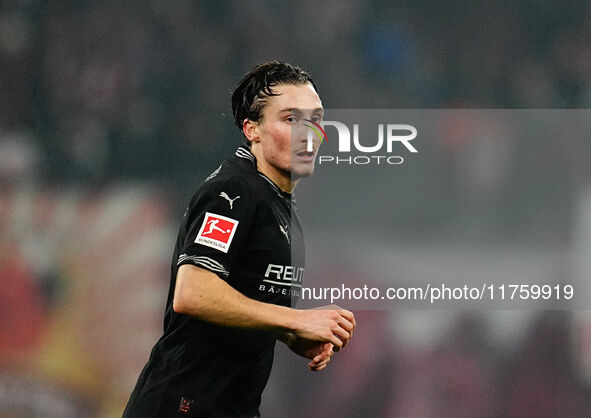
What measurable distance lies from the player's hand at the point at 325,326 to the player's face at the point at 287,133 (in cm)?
50

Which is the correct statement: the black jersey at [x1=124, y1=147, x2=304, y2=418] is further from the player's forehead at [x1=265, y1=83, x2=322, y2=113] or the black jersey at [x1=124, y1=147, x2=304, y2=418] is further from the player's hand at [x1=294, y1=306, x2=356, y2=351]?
the player's forehead at [x1=265, y1=83, x2=322, y2=113]

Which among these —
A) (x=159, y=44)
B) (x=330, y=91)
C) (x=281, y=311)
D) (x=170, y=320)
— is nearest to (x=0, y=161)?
(x=159, y=44)

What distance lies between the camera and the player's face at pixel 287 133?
7.52 ft

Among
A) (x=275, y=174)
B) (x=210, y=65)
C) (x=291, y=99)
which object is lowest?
(x=275, y=174)

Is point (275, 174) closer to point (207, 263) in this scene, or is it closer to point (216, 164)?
point (207, 263)

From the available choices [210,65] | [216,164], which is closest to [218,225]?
[216,164]

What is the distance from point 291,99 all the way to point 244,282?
0.61 meters

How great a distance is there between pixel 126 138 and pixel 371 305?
1.53m

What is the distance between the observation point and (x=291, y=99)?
236cm

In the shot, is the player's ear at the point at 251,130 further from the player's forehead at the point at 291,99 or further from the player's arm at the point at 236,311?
the player's arm at the point at 236,311

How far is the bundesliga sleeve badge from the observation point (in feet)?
6.37

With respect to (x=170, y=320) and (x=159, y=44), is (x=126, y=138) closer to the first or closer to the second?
(x=159, y=44)

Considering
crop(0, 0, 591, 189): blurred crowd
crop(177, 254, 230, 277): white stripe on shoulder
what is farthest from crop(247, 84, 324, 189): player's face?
crop(0, 0, 591, 189): blurred crowd

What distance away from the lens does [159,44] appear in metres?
3.99
